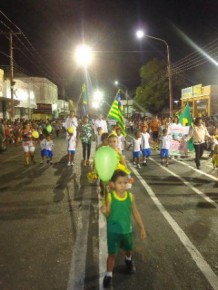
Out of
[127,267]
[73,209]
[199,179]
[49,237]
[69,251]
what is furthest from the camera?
[199,179]

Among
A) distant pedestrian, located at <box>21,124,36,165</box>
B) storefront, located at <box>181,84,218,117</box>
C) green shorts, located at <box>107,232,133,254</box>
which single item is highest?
storefront, located at <box>181,84,218,117</box>

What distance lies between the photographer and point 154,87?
156 feet

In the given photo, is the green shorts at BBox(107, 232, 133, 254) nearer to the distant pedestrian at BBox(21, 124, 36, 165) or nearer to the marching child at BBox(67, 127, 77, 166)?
the marching child at BBox(67, 127, 77, 166)

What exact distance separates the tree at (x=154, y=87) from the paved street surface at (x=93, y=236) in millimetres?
36780

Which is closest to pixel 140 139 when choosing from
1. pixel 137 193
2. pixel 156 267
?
pixel 137 193

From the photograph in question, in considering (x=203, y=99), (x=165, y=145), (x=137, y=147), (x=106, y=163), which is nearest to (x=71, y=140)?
(x=137, y=147)

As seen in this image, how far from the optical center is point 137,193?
30.2 ft

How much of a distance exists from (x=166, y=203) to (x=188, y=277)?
355cm

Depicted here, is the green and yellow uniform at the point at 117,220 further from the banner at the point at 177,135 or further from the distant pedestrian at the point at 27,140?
the banner at the point at 177,135

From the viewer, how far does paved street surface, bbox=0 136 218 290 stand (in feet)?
15.2

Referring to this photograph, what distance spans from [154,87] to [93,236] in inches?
1679

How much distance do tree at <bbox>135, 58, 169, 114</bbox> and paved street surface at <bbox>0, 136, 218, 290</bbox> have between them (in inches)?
1448

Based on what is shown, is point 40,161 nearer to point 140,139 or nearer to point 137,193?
point 140,139

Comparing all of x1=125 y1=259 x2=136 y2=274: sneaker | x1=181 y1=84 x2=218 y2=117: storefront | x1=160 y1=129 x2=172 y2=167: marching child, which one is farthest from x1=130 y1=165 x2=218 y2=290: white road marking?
x1=181 y1=84 x2=218 y2=117: storefront
